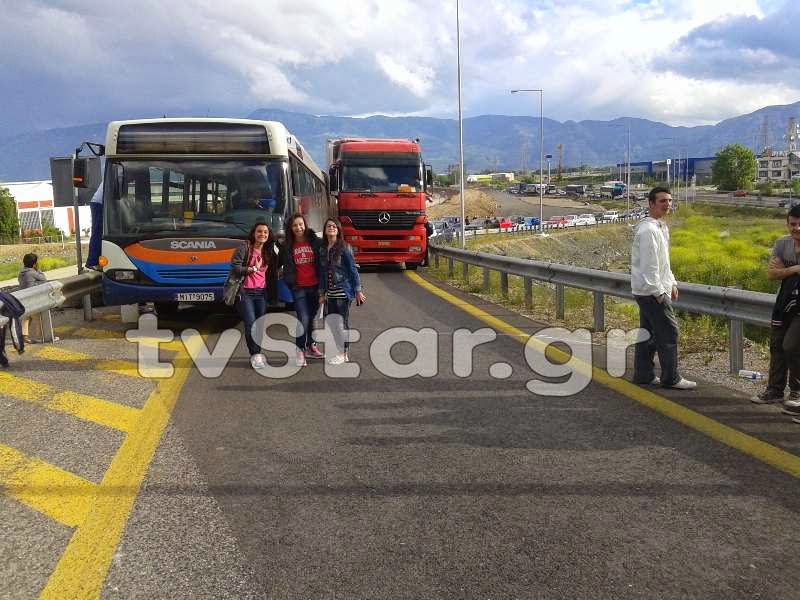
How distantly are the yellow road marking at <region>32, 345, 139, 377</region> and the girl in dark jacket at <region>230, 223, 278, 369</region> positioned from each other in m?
1.20

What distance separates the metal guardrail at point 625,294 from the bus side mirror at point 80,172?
6.83 metres

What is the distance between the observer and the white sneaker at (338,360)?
8.55 metres

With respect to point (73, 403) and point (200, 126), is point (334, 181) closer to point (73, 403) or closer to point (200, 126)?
point (200, 126)

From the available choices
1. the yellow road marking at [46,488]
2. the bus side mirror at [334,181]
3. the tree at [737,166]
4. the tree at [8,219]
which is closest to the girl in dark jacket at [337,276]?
the yellow road marking at [46,488]

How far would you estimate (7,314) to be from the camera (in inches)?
342

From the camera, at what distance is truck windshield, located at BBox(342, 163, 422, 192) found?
22609 millimetres

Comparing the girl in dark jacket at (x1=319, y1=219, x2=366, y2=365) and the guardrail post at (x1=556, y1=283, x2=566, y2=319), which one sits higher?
the girl in dark jacket at (x1=319, y1=219, x2=366, y2=365)

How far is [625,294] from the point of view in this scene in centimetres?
973

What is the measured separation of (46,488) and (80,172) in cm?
824

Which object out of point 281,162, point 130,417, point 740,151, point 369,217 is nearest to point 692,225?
point 369,217

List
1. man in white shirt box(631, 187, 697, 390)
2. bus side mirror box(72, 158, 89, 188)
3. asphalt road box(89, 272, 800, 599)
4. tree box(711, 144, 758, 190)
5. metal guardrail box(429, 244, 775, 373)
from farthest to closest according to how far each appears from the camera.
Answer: tree box(711, 144, 758, 190)
bus side mirror box(72, 158, 89, 188)
metal guardrail box(429, 244, 775, 373)
man in white shirt box(631, 187, 697, 390)
asphalt road box(89, 272, 800, 599)

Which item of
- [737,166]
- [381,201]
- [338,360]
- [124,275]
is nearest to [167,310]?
[124,275]

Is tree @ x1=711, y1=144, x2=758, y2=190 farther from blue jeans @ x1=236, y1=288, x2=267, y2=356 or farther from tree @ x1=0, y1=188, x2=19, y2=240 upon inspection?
blue jeans @ x1=236, y1=288, x2=267, y2=356

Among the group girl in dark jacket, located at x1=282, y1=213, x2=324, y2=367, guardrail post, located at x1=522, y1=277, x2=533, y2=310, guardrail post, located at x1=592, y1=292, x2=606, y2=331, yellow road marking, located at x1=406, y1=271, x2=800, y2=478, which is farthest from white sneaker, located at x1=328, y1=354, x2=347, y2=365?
guardrail post, located at x1=522, y1=277, x2=533, y2=310
